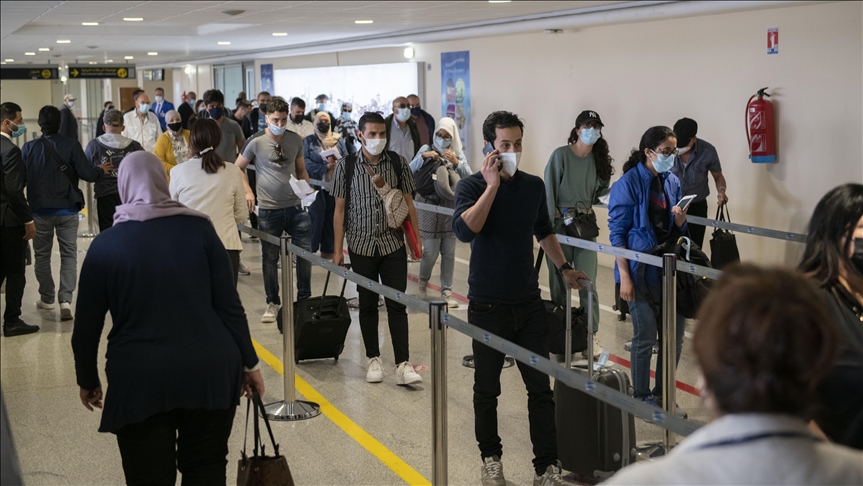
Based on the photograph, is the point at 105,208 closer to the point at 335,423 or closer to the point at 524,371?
the point at 335,423

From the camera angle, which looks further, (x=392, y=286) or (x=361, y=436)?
(x=392, y=286)

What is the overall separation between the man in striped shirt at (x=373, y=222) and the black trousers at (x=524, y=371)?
1.73 metres

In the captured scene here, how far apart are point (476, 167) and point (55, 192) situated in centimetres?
774

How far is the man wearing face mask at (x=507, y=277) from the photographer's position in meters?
4.54

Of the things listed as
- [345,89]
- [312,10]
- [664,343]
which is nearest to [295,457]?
[664,343]

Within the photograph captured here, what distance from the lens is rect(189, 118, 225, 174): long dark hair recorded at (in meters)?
6.57

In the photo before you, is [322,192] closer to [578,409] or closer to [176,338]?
[578,409]

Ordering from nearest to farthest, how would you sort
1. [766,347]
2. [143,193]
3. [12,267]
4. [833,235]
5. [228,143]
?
[766,347], [833,235], [143,193], [12,267], [228,143]

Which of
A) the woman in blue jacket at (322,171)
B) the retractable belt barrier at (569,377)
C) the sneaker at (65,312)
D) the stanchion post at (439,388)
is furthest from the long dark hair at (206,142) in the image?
the stanchion post at (439,388)

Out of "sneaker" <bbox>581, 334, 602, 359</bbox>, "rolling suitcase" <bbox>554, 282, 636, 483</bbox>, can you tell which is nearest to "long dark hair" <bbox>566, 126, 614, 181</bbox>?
"sneaker" <bbox>581, 334, 602, 359</bbox>

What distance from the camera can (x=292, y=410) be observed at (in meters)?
6.00

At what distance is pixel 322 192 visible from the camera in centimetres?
938

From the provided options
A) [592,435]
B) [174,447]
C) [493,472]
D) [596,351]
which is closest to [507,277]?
[592,435]

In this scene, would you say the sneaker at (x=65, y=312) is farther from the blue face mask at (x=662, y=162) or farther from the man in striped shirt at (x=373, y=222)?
the blue face mask at (x=662, y=162)
